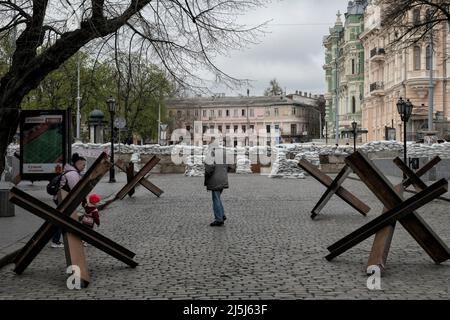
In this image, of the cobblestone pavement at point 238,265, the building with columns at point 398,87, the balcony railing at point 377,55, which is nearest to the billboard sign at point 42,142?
the cobblestone pavement at point 238,265

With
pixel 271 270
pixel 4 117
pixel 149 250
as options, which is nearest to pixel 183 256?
pixel 149 250

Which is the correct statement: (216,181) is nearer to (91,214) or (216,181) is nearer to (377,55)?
(91,214)

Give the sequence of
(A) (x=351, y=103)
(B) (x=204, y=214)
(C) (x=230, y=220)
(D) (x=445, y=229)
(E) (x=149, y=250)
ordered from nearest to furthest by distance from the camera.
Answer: (E) (x=149, y=250), (D) (x=445, y=229), (C) (x=230, y=220), (B) (x=204, y=214), (A) (x=351, y=103)

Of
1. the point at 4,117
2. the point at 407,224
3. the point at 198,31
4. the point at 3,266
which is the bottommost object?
the point at 3,266

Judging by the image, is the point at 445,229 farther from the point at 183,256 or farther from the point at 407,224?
the point at 183,256

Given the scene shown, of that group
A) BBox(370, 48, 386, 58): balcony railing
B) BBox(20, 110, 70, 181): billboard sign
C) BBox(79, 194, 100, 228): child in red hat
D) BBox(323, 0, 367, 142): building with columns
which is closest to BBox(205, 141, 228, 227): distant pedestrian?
BBox(79, 194, 100, 228): child in red hat

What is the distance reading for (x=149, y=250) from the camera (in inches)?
379

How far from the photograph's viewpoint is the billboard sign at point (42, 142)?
18.3 metres

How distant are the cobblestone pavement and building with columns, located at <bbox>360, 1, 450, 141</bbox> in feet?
118

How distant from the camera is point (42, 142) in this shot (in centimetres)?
1864

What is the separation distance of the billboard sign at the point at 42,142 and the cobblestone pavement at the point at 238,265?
189 inches

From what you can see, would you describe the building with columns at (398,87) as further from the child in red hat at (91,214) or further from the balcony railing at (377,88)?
the child in red hat at (91,214)

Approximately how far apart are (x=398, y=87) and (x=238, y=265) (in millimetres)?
56631
